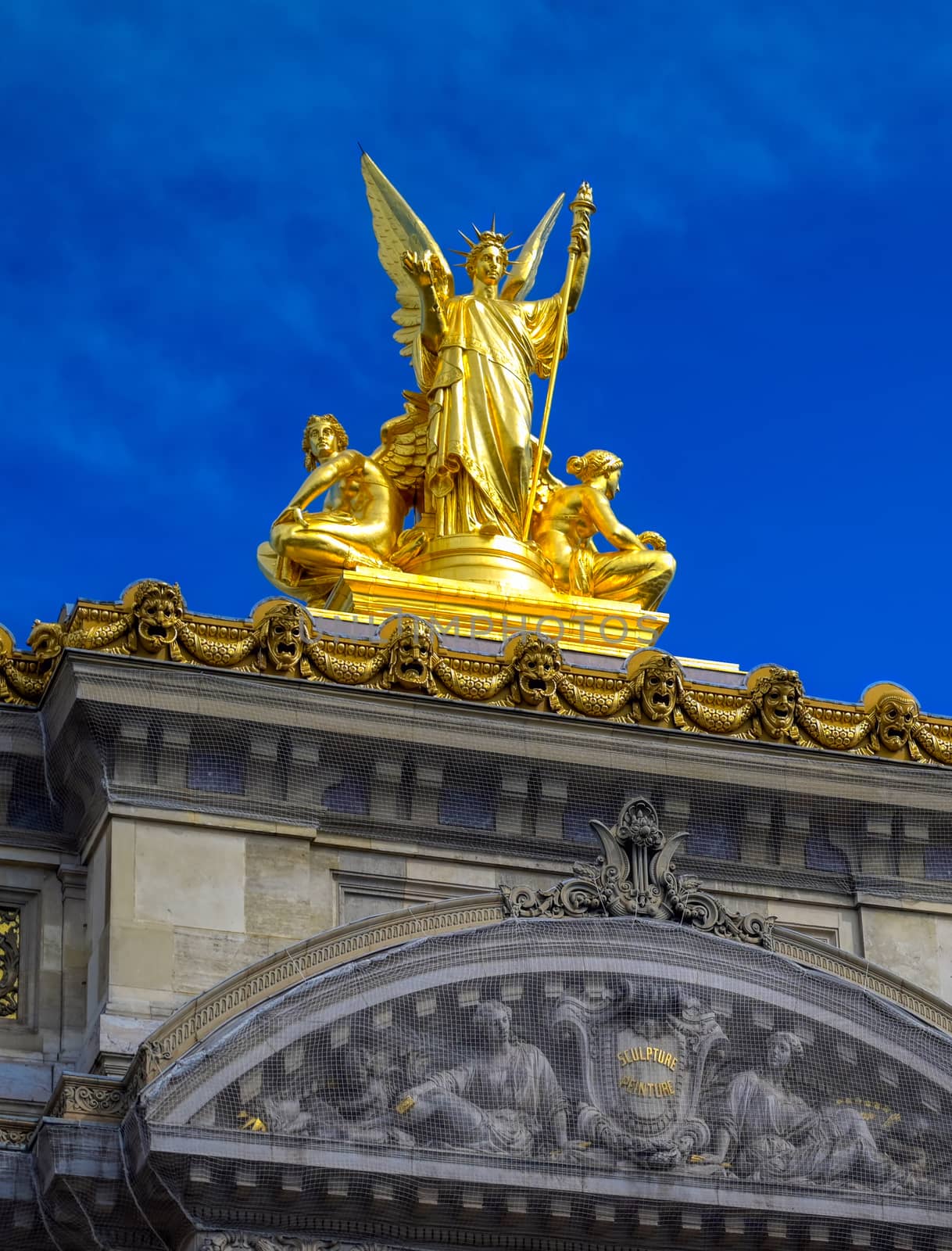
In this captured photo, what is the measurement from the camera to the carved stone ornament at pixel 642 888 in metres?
24.5

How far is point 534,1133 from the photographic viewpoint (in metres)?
23.9

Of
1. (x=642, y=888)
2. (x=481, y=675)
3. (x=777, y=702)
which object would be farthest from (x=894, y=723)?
(x=481, y=675)

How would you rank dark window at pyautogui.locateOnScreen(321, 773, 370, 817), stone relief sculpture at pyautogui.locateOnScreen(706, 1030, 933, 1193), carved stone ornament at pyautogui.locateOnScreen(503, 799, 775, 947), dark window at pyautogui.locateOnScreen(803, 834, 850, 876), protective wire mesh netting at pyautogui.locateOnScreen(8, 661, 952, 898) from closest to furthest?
stone relief sculpture at pyautogui.locateOnScreen(706, 1030, 933, 1193)
carved stone ornament at pyautogui.locateOnScreen(503, 799, 775, 947)
protective wire mesh netting at pyautogui.locateOnScreen(8, 661, 952, 898)
dark window at pyautogui.locateOnScreen(321, 773, 370, 817)
dark window at pyautogui.locateOnScreen(803, 834, 850, 876)

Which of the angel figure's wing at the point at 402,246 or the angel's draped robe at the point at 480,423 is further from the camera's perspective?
the angel figure's wing at the point at 402,246

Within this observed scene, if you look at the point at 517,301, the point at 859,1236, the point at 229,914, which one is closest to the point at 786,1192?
the point at 859,1236

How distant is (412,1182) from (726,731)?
15.5 ft

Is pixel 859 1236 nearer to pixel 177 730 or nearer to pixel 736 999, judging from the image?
pixel 736 999

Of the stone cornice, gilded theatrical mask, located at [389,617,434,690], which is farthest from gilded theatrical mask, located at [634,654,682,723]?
gilded theatrical mask, located at [389,617,434,690]

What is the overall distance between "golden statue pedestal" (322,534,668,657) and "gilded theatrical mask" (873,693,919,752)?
2603 mm

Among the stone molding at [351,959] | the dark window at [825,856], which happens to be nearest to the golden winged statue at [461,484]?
the dark window at [825,856]

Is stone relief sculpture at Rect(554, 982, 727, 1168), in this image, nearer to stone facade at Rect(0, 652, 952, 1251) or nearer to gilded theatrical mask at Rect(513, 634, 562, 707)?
stone facade at Rect(0, 652, 952, 1251)

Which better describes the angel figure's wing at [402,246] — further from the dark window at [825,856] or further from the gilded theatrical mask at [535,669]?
the dark window at [825,856]

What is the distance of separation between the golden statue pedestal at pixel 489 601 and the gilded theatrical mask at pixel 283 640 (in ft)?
7.49

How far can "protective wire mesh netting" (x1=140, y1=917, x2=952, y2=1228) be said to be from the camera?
23.3m
